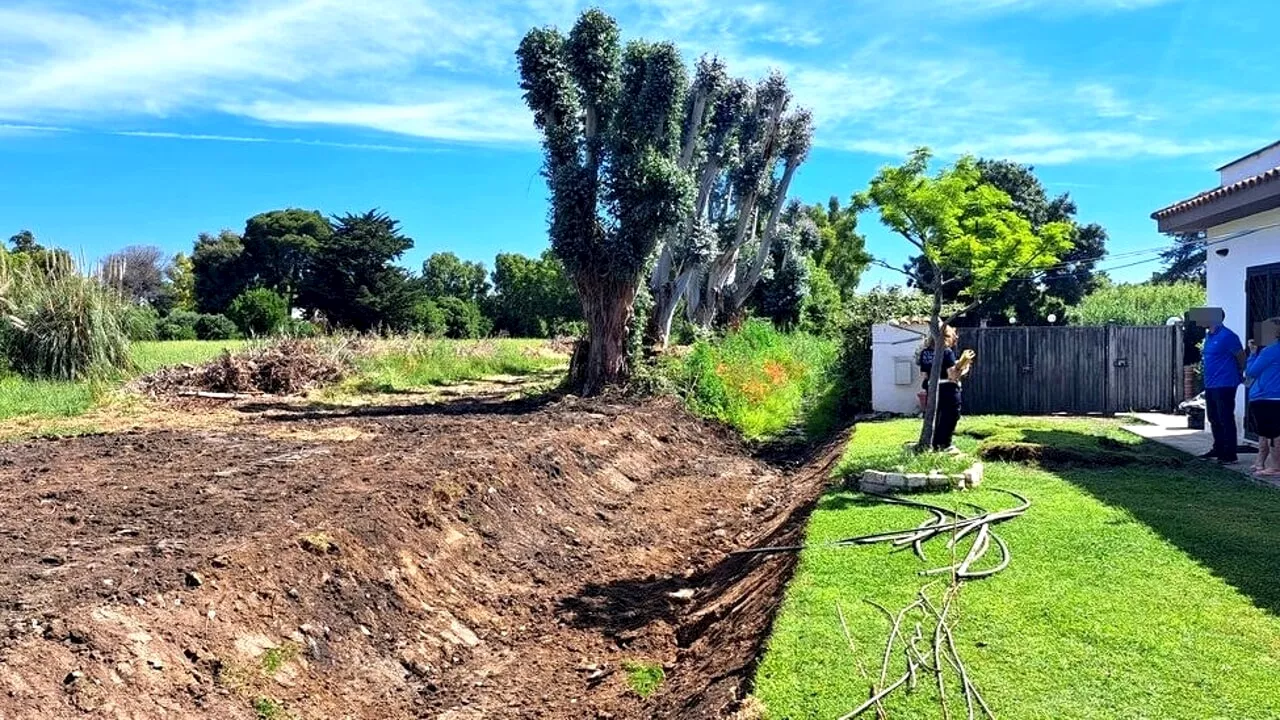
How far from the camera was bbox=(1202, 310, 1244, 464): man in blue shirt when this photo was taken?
9.65 metres

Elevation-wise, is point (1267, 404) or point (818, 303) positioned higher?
point (818, 303)

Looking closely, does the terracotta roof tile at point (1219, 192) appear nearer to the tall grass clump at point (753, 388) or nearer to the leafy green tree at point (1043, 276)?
the tall grass clump at point (753, 388)

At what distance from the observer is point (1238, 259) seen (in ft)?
36.2

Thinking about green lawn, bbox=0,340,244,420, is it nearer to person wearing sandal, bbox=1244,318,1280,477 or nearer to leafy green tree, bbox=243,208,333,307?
person wearing sandal, bbox=1244,318,1280,477

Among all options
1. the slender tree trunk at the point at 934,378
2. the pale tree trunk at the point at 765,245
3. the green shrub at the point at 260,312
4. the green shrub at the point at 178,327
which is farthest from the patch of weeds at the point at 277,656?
the green shrub at the point at 178,327

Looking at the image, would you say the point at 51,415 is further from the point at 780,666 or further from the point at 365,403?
the point at 780,666

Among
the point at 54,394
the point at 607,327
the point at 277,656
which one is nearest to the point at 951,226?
the point at 277,656

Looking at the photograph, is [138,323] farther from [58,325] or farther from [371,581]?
[371,581]

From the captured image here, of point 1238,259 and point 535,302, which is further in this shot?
point 535,302

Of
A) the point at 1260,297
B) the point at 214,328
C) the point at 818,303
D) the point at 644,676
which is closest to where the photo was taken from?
the point at 644,676

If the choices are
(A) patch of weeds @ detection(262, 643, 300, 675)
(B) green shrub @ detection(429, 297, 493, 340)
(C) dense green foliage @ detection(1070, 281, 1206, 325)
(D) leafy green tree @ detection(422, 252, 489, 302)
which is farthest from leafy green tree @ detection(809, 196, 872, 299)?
(A) patch of weeds @ detection(262, 643, 300, 675)

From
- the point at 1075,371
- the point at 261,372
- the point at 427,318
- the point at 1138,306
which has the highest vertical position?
the point at 1138,306

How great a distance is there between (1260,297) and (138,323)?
766 inches

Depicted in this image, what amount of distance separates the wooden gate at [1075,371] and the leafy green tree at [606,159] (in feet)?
20.8
